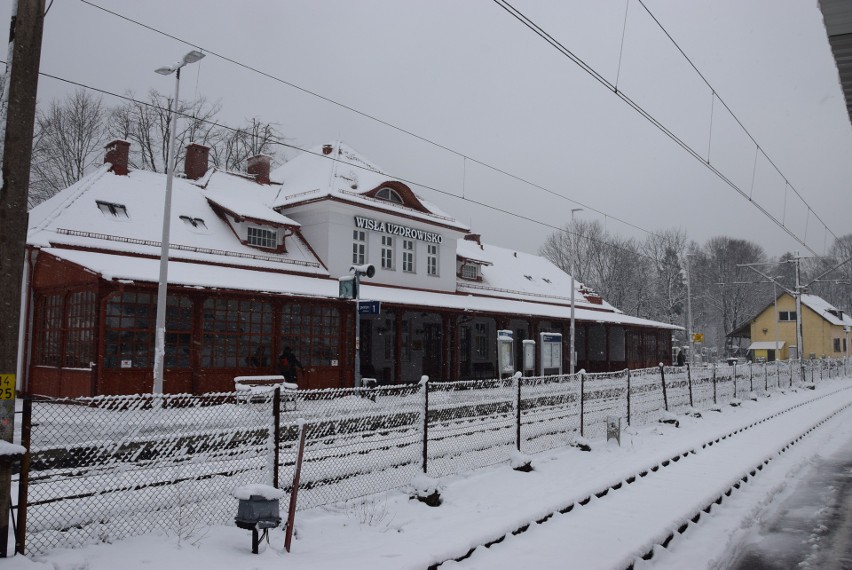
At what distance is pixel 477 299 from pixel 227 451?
24.0m

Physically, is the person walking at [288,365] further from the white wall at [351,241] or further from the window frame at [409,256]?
the window frame at [409,256]

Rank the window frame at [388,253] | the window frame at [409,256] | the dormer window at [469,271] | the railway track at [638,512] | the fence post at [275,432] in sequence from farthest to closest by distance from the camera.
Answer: the dormer window at [469,271], the window frame at [409,256], the window frame at [388,253], the fence post at [275,432], the railway track at [638,512]

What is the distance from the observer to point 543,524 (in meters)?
7.14

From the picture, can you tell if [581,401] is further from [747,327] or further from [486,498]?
[747,327]

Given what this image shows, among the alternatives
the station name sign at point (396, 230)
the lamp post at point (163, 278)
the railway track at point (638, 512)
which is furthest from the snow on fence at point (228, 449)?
the station name sign at point (396, 230)

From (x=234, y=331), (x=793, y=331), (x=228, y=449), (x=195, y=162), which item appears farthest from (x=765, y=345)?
(x=228, y=449)

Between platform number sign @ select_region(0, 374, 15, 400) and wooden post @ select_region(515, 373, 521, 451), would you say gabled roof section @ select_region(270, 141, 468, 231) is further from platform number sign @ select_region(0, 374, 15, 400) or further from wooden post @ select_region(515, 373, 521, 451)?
platform number sign @ select_region(0, 374, 15, 400)

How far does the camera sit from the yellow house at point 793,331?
200ft

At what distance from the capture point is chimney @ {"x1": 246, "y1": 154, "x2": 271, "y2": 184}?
28109 mm

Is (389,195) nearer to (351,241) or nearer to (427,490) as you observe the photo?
(351,241)

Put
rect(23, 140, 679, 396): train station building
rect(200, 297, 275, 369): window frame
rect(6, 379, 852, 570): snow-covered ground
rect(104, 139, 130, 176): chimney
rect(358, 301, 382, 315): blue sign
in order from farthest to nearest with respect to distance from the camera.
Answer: rect(104, 139, 130, 176): chimney, rect(200, 297, 275, 369): window frame, rect(358, 301, 382, 315): blue sign, rect(23, 140, 679, 396): train station building, rect(6, 379, 852, 570): snow-covered ground

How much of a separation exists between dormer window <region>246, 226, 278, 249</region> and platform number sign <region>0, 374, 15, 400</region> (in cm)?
1897

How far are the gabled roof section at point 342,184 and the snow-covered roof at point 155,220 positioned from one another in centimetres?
151

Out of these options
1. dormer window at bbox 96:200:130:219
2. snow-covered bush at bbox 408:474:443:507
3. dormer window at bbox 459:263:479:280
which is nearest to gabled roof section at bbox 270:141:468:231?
dormer window at bbox 459:263:479:280
